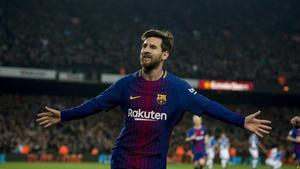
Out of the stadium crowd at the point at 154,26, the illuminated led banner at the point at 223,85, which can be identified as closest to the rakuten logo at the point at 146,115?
the stadium crowd at the point at 154,26

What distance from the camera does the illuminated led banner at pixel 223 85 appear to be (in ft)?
117

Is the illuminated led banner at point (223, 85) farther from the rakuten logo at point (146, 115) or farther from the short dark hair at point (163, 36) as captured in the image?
the rakuten logo at point (146, 115)

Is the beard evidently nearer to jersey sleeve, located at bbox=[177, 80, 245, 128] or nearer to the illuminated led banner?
jersey sleeve, located at bbox=[177, 80, 245, 128]

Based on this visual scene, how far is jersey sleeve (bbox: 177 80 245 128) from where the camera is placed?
5645mm

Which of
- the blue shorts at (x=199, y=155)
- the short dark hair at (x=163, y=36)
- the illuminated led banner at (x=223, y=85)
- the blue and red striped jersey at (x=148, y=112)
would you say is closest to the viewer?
the blue and red striped jersey at (x=148, y=112)

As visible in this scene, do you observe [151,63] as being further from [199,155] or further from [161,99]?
[199,155]

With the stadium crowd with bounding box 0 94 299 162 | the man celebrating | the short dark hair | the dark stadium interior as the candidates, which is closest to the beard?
the man celebrating

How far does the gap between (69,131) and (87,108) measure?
1067 inches

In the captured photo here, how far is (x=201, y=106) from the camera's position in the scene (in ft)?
18.9

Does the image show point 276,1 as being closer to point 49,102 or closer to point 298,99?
point 298,99

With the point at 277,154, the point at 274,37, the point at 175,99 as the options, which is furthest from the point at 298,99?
the point at 175,99

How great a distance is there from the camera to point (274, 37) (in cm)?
4278

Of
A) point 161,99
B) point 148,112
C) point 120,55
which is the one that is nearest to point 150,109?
point 148,112

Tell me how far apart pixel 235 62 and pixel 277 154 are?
14132mm
